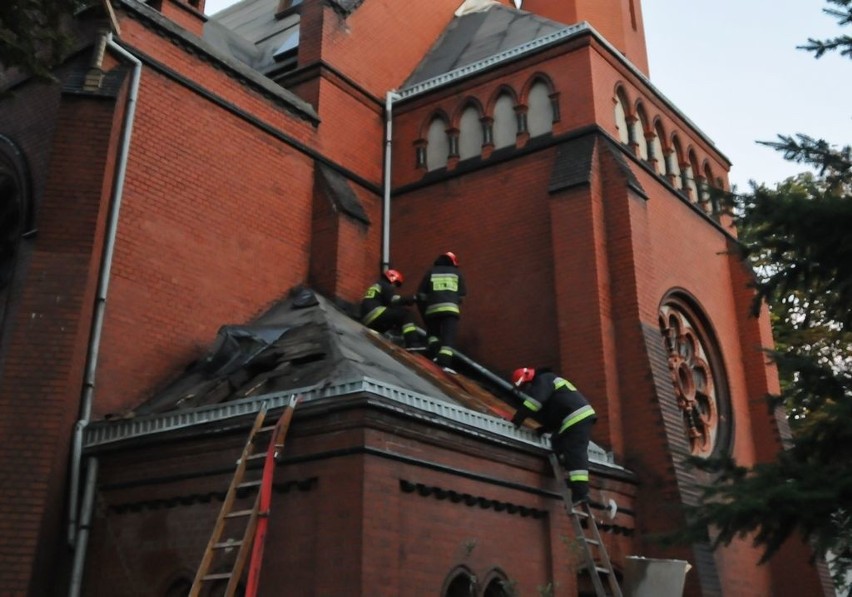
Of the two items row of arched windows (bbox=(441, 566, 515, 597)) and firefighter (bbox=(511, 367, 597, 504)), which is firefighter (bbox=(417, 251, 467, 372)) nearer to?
firefighter (bbox=(511, 367, 597, 504))

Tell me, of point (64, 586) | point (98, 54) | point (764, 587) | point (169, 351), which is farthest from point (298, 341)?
point (764, 587)

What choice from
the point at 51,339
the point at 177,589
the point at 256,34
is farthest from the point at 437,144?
the point at 177,589

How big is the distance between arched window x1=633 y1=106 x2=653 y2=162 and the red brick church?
0.37ft

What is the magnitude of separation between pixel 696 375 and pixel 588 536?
6.14 metres

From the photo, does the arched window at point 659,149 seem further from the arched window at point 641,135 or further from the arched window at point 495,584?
the arched window at point 495,584

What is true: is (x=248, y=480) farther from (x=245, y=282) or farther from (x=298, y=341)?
(x=245, y=282)

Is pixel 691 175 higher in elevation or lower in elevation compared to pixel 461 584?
higher

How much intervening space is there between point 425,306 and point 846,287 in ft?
23.3

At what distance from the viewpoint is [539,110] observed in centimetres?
1595

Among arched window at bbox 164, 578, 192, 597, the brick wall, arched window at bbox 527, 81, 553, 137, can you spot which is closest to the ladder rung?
arched window at bbox 164, 578, 192, 597

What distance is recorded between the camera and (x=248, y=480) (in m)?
9.28

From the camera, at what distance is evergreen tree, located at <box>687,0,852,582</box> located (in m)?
6.58

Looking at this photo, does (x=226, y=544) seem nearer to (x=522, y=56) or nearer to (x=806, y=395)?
(x=806, y=395)

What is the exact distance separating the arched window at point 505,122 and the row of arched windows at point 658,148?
1768mm
